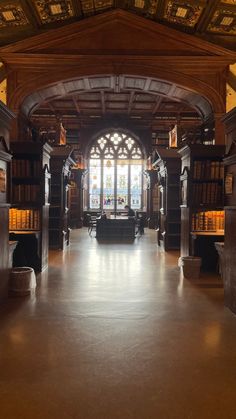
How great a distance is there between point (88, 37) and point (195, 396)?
8.07 meters

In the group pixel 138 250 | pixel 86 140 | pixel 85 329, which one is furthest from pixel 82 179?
pixel 85 329

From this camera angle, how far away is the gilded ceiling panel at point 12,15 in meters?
7.53

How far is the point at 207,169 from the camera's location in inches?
307

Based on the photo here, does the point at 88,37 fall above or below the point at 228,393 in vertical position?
above

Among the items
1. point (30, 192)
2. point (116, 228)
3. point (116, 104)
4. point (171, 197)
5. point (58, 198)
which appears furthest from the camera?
point (116, 104)

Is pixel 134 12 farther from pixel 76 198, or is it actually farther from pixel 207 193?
pixel 76 198

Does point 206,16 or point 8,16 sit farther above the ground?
point 206,16

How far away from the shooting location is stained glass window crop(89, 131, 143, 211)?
67.1 feet

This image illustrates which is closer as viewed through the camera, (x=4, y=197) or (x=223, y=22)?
(x=4, y=197)

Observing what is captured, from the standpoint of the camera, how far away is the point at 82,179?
19.5m

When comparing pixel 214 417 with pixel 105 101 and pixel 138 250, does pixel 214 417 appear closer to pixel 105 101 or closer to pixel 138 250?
pixel 138 250

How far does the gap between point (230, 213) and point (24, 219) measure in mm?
4125

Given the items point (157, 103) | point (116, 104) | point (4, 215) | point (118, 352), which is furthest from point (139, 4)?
point (116, 104)

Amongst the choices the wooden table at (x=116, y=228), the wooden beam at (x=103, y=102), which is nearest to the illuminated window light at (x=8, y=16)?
the wooden beam at (x=103, y=102)
